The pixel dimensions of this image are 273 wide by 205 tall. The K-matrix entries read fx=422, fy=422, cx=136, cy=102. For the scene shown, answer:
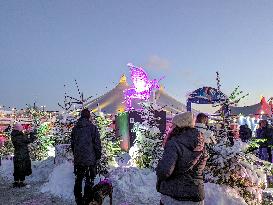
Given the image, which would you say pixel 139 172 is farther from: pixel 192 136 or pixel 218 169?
pixel 192 136

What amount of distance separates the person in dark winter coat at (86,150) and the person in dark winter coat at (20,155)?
459 cm

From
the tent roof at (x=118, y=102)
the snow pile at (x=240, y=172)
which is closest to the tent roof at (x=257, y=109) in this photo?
the tent roof at (x=118, y=102)

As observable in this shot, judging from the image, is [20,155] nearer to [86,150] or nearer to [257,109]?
[86,150]

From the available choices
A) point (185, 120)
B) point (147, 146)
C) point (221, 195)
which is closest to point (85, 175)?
point (221, 195)

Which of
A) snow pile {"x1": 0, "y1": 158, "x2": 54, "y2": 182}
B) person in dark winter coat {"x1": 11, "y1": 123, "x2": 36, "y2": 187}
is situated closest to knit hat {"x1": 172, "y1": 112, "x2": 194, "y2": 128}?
person in dark winter coat {"x1": 11, "y1": 123, "x2": 36, "y2": 187}

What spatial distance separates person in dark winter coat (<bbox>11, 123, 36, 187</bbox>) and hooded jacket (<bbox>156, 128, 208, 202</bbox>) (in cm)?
886

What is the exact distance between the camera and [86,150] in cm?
834

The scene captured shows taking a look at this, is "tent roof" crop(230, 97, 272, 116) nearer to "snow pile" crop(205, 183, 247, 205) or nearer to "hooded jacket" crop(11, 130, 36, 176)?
"hooded jacket" crop(11, 130, 36, 176)

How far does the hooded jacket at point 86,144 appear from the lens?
8352mm

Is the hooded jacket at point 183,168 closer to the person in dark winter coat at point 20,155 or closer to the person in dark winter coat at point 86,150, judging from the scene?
the person in dark winter coat at point 86,150

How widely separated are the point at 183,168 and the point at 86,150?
13.5ft

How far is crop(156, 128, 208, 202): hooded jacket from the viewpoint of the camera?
Result: 174 inches

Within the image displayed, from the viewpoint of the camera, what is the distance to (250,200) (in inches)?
310

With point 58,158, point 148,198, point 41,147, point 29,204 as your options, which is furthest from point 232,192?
point 41,147
